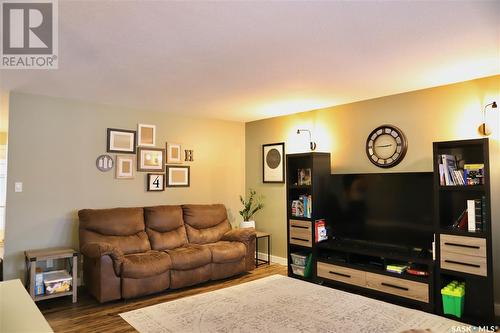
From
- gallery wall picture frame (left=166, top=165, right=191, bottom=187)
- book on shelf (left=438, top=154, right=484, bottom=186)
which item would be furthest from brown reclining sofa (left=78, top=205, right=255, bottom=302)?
book on shelf (left=438, top=154, right=484, bottom=186)

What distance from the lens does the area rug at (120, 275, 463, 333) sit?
3160 mm

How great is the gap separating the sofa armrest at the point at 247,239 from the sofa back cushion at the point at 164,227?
0.67 metres

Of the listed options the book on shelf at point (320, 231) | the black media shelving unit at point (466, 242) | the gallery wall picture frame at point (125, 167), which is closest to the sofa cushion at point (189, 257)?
the gallery wall picture frame at point (125, 167)

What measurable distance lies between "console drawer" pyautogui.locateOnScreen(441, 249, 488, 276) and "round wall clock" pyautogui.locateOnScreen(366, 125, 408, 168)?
1270mm

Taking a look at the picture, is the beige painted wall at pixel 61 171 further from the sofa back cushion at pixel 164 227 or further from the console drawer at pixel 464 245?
the console drawer at pixel 464 245

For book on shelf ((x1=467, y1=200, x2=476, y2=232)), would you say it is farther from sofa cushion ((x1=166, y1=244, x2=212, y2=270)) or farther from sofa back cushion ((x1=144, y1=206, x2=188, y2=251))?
sofa back cushion ((x1=144, y1=206, x2=188, y2=251))

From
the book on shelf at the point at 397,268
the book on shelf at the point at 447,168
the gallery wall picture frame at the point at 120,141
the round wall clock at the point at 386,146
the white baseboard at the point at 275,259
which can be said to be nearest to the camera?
the book on shelf at the point at 447,168

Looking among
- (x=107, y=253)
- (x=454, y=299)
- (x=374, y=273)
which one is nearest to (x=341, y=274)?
(x=374, y=273)

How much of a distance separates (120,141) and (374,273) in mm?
3767

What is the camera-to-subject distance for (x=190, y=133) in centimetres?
570

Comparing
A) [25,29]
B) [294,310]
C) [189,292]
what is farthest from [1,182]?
[294,310]

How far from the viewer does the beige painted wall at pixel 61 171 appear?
13.5ft

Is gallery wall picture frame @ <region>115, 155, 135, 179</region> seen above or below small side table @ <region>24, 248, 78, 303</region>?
above

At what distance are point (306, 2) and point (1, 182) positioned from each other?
8669mm
